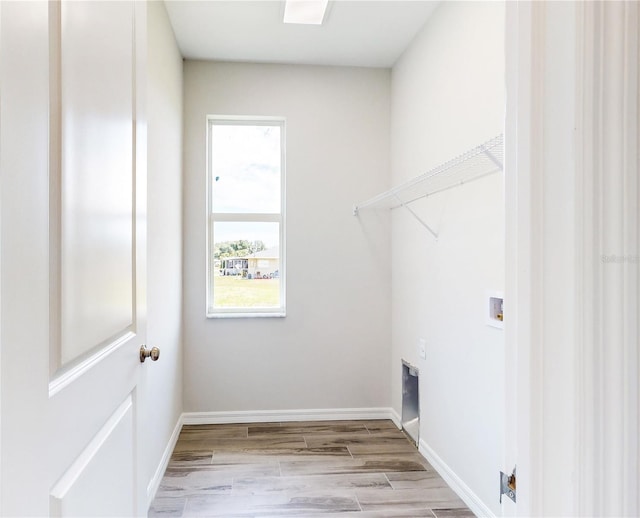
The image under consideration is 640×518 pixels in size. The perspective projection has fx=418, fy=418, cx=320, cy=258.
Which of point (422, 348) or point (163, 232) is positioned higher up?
point (163, 232)

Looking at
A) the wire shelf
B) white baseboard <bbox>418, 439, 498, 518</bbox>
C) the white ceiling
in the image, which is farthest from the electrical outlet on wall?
the white ceiling

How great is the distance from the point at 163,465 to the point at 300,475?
2.50 feet

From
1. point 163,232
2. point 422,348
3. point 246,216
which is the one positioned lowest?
point 422,348

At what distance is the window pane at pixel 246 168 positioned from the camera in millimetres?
3193

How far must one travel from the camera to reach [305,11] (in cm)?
240

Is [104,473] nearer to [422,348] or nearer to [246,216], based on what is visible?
[422,348]

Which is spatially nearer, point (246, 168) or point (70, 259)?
point (70, 259)

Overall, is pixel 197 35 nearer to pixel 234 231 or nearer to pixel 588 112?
pixel 234 231

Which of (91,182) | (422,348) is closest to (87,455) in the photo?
(91,182)

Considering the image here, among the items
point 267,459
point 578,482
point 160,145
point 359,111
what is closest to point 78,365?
point 578,482

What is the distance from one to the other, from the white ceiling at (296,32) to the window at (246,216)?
1.61ft

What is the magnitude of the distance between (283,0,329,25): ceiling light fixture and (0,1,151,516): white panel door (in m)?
1.47

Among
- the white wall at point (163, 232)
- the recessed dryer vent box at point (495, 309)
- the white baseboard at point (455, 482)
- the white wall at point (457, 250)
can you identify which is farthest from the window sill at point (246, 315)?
the recessed dryer vent box at point (495, 309)

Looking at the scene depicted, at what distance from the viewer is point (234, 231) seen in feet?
10.5
